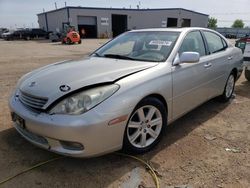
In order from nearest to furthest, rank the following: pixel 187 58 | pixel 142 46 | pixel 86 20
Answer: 1. pixel 187 58
2. pixel 142 46
3. pixel 86 20

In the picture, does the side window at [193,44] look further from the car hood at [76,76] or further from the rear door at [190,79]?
the car hood at [76,76]

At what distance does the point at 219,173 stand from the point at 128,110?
1.25 metres

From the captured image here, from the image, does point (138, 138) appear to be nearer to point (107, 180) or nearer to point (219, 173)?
point (107, 180)

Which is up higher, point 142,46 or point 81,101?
point 142,46

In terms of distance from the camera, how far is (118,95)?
2770mm

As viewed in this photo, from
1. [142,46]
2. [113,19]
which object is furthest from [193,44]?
[113,19]

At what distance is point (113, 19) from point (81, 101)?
146 ft

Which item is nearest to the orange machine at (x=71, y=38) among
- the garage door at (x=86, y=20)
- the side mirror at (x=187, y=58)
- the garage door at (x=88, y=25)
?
the garage door at (x=88, y=25)

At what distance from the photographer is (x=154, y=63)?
11.2ft

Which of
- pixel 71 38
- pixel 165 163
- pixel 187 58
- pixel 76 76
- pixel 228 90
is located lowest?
pixel 71 38

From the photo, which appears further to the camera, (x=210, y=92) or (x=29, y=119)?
(x=210, y=92)

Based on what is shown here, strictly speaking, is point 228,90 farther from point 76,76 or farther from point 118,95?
point 76,76

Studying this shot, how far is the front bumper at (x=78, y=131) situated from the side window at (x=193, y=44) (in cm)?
159

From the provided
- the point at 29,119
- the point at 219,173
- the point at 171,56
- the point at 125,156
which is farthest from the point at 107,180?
the point at 171,56
